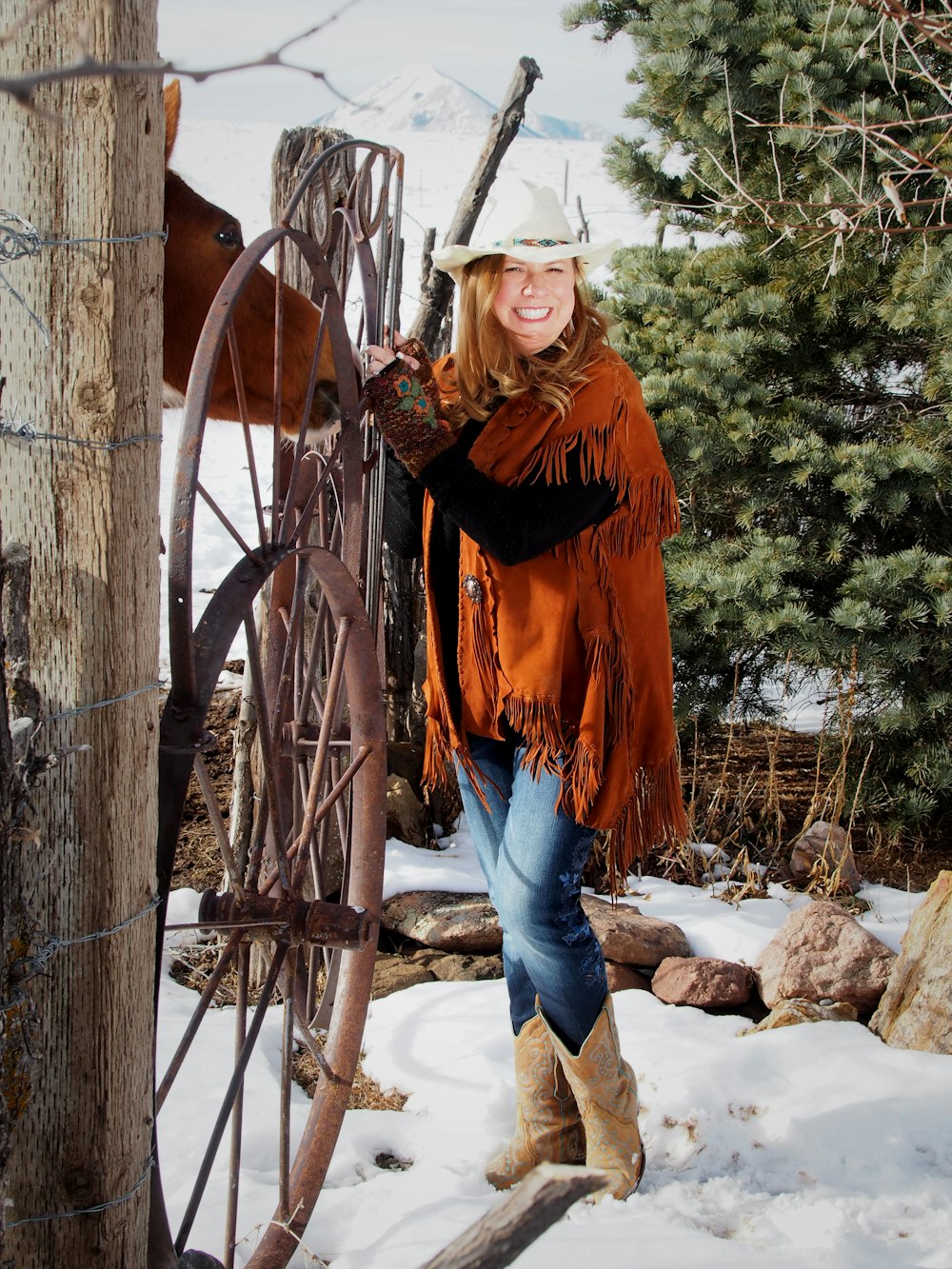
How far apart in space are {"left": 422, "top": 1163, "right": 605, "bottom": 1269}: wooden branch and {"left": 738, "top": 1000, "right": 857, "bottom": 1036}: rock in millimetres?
2252

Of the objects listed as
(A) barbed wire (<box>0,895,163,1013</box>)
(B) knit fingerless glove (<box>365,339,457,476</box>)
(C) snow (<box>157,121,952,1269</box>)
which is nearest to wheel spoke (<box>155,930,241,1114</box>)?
(A) barbed wire (<box>0,895,163,1013</box>)

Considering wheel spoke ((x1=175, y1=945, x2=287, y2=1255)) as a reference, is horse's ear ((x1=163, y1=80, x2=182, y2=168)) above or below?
above

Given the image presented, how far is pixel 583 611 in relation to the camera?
Result: 2.15m

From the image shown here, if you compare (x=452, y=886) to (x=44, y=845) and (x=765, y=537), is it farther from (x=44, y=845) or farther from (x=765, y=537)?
(x=44, y=845)

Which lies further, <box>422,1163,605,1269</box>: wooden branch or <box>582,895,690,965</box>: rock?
<box>582,895,690,965</box>: rock

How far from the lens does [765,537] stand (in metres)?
3.90

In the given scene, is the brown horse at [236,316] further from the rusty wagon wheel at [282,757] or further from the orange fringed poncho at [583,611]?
the orange fringed poncho at [583,611]

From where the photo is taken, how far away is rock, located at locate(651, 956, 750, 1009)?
10.7ft

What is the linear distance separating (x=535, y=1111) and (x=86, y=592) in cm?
155

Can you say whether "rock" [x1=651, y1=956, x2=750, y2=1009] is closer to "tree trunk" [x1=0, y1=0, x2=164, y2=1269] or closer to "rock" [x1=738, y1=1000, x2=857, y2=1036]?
"rock" [x1=738, y1=1000, x2=857, y2=1036]

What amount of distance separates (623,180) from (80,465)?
11.4 feet

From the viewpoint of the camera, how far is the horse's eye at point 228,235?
2053 mm

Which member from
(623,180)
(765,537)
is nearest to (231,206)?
(623,180)

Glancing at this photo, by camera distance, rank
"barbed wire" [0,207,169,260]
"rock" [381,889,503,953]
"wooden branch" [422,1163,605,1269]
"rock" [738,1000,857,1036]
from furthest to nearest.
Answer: "rock" [381,889,503,953] < "rock" [738,1000,857,1036] < "barbed wire" [0,207,169,260] < "wooden branch" [422,1163,605,1269]
